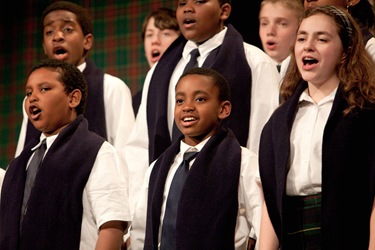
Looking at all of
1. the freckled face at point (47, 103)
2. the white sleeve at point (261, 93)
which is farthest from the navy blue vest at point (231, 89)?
the freckled face at point (47, 103)

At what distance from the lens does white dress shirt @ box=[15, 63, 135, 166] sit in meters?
3.91

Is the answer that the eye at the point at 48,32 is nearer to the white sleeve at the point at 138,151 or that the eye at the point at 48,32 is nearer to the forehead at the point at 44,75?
the white sleeve at the point at 138,151

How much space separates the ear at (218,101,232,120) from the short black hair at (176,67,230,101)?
0.7 inches

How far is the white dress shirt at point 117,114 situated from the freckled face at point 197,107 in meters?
0.67

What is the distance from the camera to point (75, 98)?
11.3 feet

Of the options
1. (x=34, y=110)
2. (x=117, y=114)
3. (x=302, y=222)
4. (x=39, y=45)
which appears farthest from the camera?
(x=39, y=45)

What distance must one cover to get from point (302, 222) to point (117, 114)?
4.32 ft

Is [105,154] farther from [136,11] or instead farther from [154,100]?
[136,11]

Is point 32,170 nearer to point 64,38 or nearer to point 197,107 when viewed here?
point 197,107

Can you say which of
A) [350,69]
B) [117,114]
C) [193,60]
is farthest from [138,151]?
[350,69]

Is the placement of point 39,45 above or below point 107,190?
above

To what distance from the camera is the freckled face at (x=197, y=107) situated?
3.19 meters

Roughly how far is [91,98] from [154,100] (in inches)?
13.4

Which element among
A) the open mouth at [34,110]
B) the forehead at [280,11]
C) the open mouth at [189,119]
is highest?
the forehead at [280,11]
